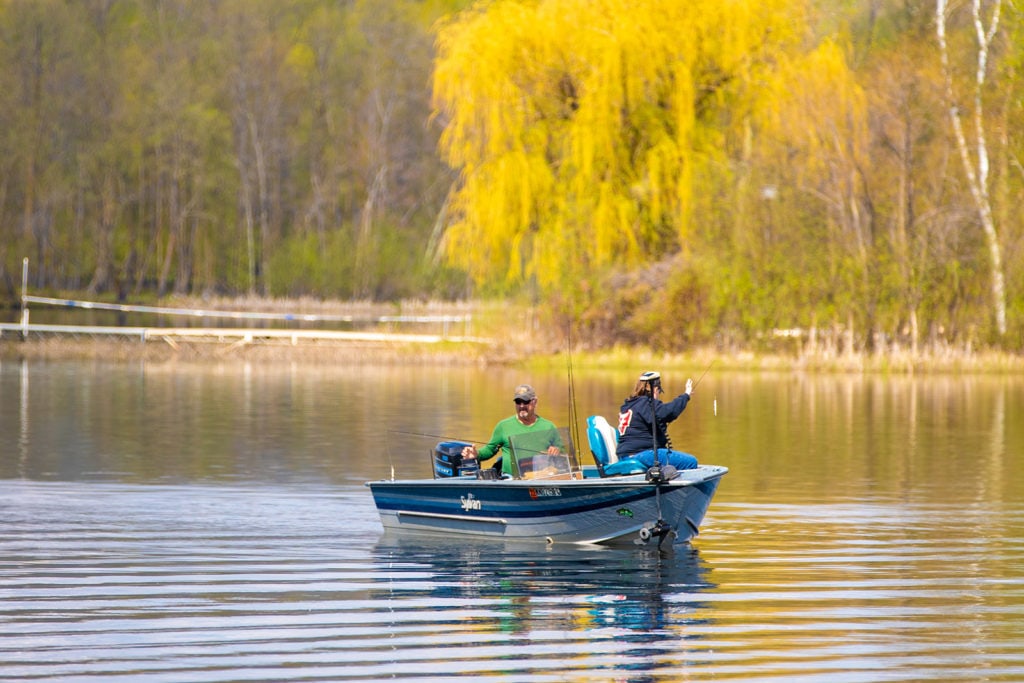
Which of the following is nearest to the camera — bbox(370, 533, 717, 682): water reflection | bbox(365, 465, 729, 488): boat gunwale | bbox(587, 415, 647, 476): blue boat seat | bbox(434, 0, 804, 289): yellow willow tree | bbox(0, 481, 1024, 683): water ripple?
bbox(0, 481, 1024, 683): water ripple

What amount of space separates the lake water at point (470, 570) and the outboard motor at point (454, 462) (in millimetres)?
619

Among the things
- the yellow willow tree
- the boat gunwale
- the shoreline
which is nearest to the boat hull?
the boat gunwale

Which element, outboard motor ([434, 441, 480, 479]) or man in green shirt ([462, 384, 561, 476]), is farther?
outboard motor ([434, 441, 480, 479])

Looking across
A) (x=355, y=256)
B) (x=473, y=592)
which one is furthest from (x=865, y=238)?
(x=355, y=256)

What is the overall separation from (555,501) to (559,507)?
79 millimetres

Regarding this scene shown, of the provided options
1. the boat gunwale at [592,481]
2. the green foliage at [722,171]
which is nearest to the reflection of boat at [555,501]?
the boat gunwale at [592,481]

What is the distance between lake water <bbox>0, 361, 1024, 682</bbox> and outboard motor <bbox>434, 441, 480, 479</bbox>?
0.62 metres

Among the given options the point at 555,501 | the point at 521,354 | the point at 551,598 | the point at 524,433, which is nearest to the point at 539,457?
the point at 524,433

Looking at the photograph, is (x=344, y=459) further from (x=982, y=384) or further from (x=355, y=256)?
(x=355, y=256)

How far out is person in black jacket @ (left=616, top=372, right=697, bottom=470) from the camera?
49.8ft

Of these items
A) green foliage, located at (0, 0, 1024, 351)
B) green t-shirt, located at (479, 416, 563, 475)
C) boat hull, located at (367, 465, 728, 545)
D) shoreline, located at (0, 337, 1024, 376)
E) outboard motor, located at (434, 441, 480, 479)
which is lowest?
boat hull, located at (367, 465, 728, 545)

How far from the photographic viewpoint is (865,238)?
1652 inches

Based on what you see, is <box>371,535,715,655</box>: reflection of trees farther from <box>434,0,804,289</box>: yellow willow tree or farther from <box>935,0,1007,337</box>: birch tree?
<box>434,0,804,289</box>: yellow willow tree

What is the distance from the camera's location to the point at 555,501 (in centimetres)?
1494
